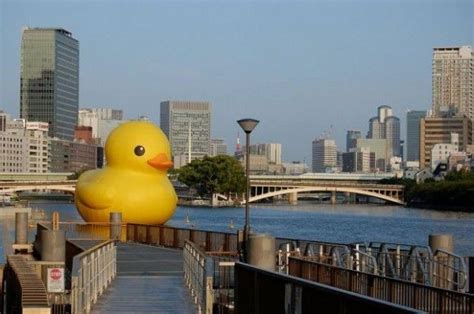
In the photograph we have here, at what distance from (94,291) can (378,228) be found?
74.7 meters

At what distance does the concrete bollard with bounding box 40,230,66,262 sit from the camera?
2648 centimetres

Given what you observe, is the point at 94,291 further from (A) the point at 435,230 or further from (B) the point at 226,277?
(A) the point at 435,230

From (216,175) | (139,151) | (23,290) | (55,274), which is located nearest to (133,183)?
(139,151)

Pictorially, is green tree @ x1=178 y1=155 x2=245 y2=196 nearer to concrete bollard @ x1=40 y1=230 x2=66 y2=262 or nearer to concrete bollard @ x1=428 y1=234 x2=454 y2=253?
concrete bollard @ x1=40 y1=230 x2=66 y2=262

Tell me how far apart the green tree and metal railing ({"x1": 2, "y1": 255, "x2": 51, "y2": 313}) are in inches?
Result: 5610

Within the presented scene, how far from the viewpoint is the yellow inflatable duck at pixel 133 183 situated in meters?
41.5

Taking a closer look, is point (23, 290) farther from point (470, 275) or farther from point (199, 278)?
point (470, 275)

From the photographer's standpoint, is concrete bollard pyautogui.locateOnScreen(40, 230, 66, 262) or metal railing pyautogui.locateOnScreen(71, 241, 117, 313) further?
concrete bollard pyautogui.locateOnScreen(40, 230, 66, 262)

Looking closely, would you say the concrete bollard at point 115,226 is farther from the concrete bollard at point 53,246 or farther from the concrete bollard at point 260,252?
the concrete bollard at point 260,252

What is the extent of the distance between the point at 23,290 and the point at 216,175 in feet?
498

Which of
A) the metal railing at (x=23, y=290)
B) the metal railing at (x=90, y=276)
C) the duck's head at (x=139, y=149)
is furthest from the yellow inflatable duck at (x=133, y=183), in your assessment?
the metal railing at (x=90, y=276)

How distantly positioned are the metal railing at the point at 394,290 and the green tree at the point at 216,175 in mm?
145084

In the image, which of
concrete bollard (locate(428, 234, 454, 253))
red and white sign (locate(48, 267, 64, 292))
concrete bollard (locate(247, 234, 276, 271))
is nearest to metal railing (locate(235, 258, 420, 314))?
concrete bollard (locate(247, 234, 276, 271))

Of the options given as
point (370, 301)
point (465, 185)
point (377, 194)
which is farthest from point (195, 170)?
point (370, 301)
